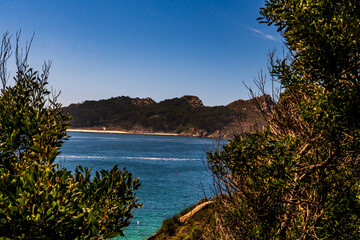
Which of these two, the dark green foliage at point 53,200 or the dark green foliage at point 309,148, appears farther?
the dark green foliage at point 309,148

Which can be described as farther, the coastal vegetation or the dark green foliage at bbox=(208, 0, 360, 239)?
the dark green foliage at bbox=(208, 0, 360, 239)

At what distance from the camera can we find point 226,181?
8.38m

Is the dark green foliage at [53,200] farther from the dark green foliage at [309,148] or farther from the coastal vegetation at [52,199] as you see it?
the dark green foliage at [309,148]

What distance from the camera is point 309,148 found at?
7.21 meters

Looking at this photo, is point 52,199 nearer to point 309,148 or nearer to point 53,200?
point 53,200

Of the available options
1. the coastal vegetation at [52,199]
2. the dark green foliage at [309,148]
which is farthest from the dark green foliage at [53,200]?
the dark green foliage at [309,148]

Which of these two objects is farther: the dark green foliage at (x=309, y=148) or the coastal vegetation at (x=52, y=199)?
the dark green foliage at (x=309, y=148)

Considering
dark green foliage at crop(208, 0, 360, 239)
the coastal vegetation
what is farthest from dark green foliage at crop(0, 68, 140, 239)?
dark green foliage at crop(208, 0, 360, 239)

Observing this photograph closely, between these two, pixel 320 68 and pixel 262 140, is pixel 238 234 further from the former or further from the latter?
pixel 320 68

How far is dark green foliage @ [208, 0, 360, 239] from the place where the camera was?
5.68m

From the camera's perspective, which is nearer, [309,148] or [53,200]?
[53,200]

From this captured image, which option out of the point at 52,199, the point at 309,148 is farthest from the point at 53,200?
the point at 309,148

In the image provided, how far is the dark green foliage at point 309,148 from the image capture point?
5.68 m

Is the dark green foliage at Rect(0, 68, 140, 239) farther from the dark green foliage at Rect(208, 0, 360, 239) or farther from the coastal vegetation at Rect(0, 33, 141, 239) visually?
the dark green foliage at Rect(208, 0, 360, 239)
